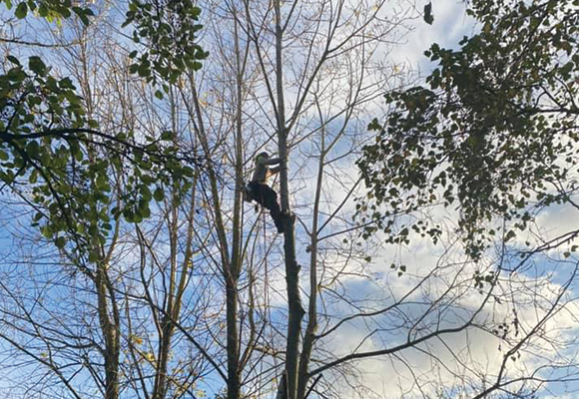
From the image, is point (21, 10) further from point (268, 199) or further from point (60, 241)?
point (268, 199)

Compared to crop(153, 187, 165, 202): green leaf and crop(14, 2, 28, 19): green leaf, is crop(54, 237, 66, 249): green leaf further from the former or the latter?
crop(14, 2, 28, 19): green leaf

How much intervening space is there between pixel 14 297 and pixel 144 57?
5.61m

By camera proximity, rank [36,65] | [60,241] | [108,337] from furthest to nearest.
Answer: [108,337]
[60,241]
[36,65]

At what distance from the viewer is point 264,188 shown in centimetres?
912

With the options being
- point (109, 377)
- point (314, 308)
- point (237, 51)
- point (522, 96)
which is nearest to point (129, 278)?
point (109, 377)

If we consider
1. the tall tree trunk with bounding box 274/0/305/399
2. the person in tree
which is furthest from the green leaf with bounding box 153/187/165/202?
the person in tree

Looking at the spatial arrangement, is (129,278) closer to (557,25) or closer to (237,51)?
(237,51)

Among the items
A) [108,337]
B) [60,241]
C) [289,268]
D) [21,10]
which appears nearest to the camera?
[21,10]

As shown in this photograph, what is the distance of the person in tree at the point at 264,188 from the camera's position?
29.5 ft

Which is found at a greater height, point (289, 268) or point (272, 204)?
point (272, 204)

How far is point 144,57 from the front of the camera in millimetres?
4684

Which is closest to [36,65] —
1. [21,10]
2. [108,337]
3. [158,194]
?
[21,10]

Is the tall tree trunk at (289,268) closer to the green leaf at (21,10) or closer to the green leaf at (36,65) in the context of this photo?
the green leaf at (21,10)

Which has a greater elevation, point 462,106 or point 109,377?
point 462,106
